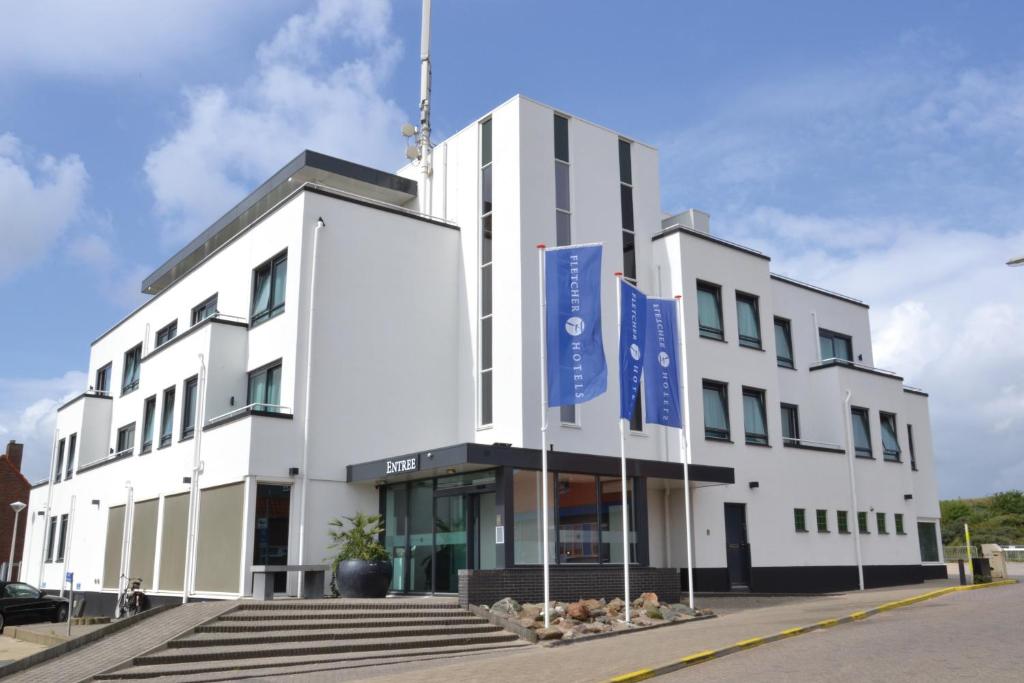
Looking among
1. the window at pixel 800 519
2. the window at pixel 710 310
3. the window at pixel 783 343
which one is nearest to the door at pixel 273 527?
the window at pixel 710 310

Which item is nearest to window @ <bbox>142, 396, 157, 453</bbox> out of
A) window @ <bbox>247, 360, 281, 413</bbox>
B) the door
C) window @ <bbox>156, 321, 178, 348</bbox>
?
window @ <bbox>156, 321, 178, 348</bbox>

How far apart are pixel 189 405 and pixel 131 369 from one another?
9523 mm

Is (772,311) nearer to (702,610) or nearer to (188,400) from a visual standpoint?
(702,610)

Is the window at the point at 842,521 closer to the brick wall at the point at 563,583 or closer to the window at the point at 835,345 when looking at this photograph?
the window at the point at 835,345

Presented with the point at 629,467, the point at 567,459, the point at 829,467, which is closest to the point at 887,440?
the point at 829,467

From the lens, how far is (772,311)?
27.8 meters

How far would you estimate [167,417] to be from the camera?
1011 inches

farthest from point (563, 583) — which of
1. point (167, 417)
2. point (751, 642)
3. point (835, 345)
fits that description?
point (835, 345)

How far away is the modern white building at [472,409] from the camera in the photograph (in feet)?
66.0

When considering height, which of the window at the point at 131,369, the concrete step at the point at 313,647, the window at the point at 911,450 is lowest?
the concrete step at the point at 313,647

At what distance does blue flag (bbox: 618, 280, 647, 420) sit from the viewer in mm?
18828

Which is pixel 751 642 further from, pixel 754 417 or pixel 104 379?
pixel 104 379

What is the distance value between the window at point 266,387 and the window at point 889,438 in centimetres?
1929

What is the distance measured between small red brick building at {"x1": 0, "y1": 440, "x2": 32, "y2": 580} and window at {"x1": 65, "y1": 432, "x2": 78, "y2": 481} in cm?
1487
